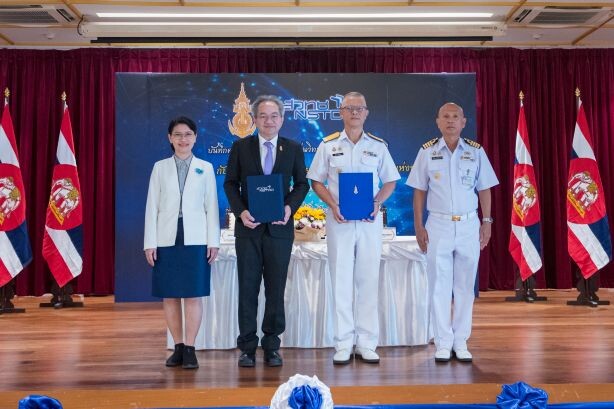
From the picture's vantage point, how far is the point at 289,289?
430cm

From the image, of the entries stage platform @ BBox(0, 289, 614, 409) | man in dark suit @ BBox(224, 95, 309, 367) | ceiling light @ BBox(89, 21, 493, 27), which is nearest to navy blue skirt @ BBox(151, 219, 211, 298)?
man in dark suit @ BBox(224, 95, 309, 367)

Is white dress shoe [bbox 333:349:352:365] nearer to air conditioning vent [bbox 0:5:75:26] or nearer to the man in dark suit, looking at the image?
the man in dark suit

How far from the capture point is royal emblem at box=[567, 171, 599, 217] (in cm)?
673

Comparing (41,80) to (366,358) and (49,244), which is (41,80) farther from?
(366,358)

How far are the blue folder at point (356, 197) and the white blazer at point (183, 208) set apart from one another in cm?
71

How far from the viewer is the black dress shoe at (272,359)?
3732 mm

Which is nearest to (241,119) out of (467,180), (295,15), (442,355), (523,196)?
(295,15)

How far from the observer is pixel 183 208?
11.8 feet

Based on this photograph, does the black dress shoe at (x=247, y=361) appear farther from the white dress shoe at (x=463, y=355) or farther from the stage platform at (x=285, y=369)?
the white dress shoe at (x=463, y=355)

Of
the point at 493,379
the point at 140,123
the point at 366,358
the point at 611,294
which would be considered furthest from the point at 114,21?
the point at 611,294

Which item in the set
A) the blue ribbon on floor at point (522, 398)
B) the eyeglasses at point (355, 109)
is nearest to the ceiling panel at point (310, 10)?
the eyeglasses at point (355, 109)

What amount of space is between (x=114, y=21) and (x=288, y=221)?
165 inches

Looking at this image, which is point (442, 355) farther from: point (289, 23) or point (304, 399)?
point (289, 23)

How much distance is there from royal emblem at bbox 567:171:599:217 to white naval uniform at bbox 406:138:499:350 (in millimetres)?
3342
